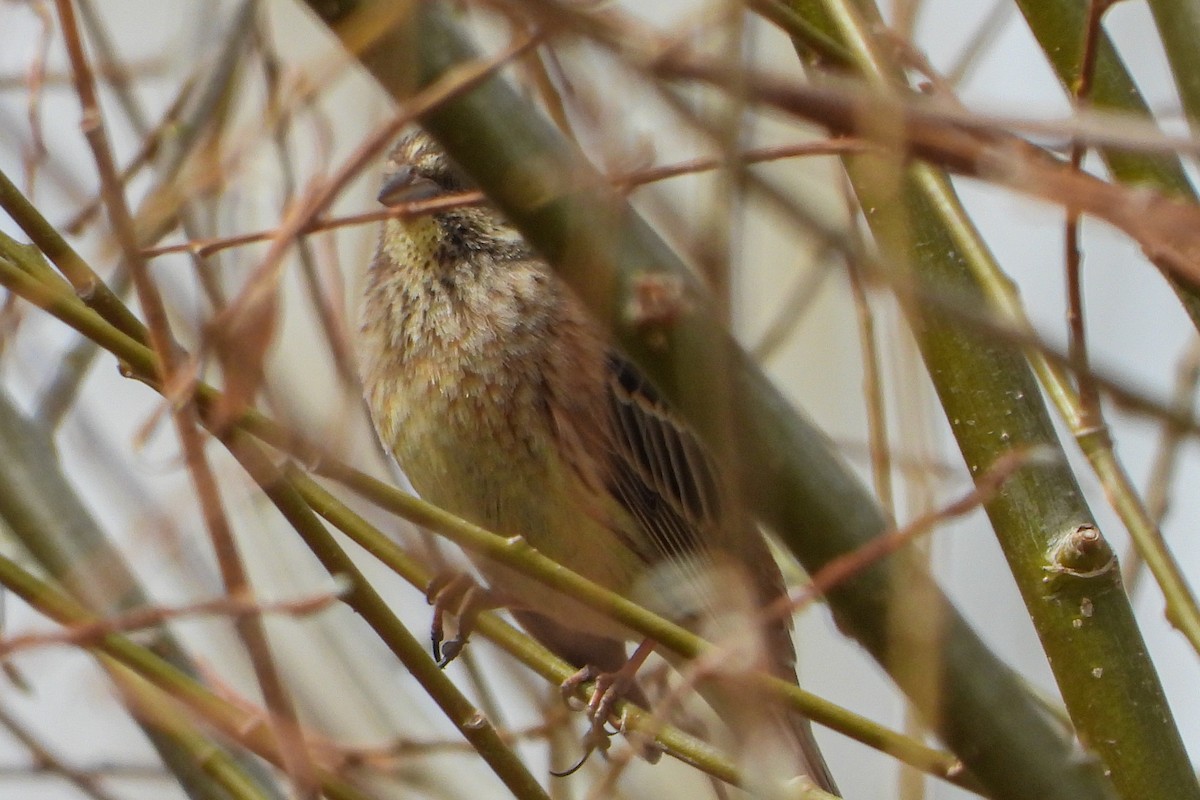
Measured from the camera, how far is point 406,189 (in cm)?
350

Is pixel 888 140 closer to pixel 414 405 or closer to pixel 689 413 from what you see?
pixel 689 413

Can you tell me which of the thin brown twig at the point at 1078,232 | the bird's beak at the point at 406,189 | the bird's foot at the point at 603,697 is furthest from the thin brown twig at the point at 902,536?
the bird's beak at the point at 406,189

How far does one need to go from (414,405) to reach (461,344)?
161 millimetres

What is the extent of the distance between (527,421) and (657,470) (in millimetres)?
432

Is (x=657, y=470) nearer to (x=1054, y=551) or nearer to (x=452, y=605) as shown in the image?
(x=452, y=605)

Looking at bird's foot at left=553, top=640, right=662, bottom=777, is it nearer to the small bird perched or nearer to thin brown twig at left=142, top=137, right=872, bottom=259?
the small bird perched

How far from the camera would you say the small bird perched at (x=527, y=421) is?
325 cm

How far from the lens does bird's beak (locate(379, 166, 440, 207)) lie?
11.4 ft

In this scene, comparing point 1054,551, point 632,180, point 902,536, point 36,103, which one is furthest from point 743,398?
point 36,103

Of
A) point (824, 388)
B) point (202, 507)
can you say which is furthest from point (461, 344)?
point (824, 388)

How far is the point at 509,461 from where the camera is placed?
3242mm

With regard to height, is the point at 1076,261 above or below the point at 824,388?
below

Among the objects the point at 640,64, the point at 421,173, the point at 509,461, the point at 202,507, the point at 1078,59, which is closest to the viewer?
the point at 640,64

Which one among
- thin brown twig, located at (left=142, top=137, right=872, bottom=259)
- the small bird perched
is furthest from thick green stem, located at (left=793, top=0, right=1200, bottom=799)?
the small bird perched
